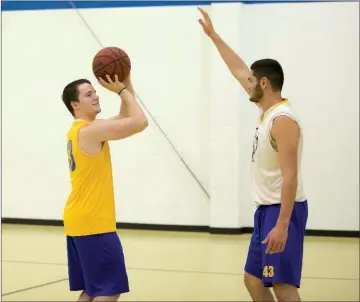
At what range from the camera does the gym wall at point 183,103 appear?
356 inches

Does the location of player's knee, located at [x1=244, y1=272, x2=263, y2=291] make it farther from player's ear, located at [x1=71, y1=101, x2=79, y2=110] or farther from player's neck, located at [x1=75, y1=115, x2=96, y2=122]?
player's ear, located at [x1=71, y1=101, x2=79, y2=110]

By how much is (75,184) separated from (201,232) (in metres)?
6.15

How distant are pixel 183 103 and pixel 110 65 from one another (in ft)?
19.1

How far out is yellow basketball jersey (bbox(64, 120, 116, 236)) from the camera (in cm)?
337

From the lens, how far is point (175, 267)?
6.60 m

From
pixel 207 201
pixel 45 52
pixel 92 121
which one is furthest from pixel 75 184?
pixel 45 52

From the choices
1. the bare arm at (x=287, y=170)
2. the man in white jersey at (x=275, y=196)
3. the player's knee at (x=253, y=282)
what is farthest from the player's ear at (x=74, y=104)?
the player's knee at (x=253, y=282)

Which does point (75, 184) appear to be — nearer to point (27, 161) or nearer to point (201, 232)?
point (201, 232)

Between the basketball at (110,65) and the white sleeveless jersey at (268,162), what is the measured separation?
895mm

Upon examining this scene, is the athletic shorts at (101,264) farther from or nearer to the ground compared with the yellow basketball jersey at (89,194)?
nearer to the ground

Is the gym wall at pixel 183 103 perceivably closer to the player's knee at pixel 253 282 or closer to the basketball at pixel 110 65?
the basketball at pixel 110 65

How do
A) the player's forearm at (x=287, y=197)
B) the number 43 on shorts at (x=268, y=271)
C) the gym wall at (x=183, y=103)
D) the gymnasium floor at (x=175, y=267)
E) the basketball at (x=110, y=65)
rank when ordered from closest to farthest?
the player's forearm at (x=287, y=197) → the number 43 on shorts at (x=268, y=271) → the basketball at (x=110, y=65) → the gymnasium floor at (x=175, y=267) → the gym wall at (x=183, y=103)

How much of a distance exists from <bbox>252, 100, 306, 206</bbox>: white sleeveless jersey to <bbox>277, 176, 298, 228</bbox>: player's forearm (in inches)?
7.2

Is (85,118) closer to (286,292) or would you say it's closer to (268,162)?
(268,162)
